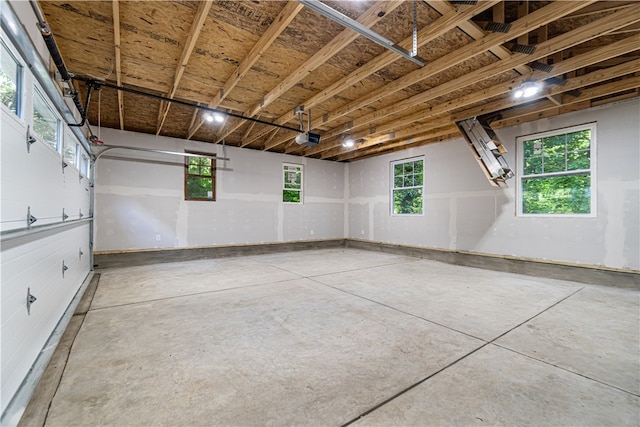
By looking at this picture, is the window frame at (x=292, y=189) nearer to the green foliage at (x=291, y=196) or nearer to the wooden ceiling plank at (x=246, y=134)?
the green foliage at (x=291, y=196)

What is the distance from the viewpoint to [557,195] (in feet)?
15.4

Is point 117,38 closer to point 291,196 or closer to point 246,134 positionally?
point 246,134

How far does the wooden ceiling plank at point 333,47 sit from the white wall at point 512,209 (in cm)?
433

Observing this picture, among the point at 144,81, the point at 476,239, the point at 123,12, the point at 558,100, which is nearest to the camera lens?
the point at 123,12

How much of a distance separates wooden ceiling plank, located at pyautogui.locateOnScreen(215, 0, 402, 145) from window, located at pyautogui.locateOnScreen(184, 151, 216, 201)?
289 centimetres

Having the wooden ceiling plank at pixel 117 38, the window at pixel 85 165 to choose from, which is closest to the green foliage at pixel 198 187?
the window at pixel 85 165

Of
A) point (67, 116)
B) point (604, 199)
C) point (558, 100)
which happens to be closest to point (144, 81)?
point (67, 116)

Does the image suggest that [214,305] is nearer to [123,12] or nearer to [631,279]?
[123,12]

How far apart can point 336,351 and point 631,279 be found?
4.96m

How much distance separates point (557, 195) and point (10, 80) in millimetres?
6945

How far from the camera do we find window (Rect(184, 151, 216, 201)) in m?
6.36

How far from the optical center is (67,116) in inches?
112

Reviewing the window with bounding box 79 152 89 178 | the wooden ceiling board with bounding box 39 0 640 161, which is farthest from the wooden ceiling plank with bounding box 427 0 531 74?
the window with bounding box 79 152 89 178

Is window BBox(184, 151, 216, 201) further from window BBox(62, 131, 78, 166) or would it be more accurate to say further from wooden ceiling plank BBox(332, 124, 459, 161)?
wooden ceiling plank BBox(332, 124, 459, 161)
